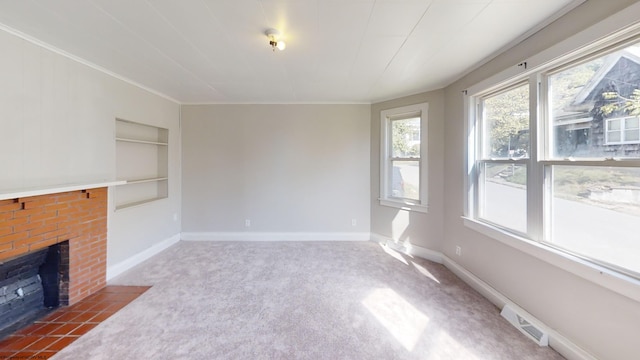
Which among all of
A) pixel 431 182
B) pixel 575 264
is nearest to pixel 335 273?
pixel 431 182

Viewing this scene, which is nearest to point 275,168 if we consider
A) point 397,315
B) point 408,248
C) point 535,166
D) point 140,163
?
point 140,163

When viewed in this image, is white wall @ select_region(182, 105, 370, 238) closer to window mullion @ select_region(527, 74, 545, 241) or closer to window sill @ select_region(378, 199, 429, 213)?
window sill @ select_region(378, 199, 429, 213)

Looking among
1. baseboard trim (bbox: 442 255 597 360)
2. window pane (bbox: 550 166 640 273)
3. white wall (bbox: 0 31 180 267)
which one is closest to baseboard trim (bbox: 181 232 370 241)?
white wall (bbox: 0 31 180 267)

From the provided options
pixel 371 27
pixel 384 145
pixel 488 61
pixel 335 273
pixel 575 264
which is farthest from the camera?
pixel 384 145

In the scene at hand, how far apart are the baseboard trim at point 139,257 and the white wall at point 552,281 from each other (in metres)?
4.28

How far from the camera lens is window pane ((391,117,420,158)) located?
374 centimetres

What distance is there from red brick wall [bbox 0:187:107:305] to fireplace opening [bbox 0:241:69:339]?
0.09m

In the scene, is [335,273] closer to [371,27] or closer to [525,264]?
[525,264]

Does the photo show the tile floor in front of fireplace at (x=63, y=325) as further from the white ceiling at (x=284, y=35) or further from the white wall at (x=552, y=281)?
the white wall at (x=552, y=281)

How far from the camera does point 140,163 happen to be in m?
3.54

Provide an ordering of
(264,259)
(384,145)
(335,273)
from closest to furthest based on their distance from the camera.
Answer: (335,273)
(264,259)
(384,145)

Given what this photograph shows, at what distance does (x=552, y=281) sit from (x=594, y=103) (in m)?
1.33

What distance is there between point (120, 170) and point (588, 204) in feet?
16.0

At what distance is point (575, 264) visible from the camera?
163cm
